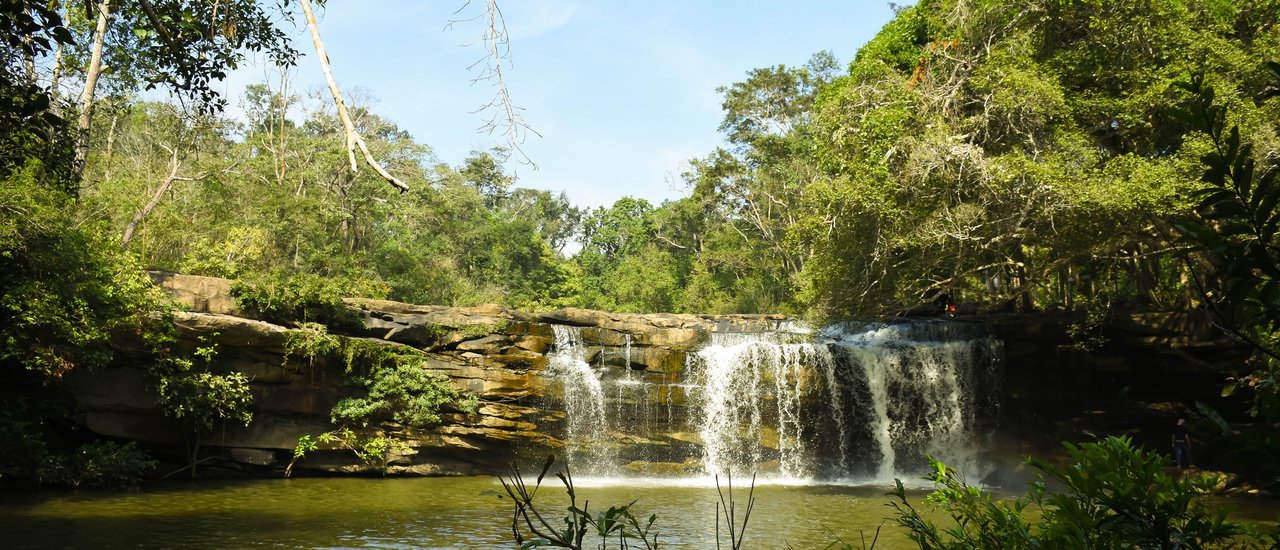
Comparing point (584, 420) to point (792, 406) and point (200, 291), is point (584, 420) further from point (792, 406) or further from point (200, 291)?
point (200, 291)

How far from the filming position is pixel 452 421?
53.3ft

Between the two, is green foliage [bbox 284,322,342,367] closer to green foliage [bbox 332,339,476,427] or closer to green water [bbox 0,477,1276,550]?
green foliage [bbox 332,339,476,427]

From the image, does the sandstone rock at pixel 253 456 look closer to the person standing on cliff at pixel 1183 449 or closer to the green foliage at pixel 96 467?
the green foliage at pixel 96 467

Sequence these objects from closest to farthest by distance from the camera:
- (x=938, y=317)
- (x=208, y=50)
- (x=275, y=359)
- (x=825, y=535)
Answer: (x=208, y=50), (x=825, y=535), (x=275, y=359), (x=938, y=317)

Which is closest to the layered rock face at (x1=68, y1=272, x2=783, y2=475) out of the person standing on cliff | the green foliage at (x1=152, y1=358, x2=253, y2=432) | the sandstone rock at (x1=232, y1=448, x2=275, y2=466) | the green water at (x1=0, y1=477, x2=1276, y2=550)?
the sandstone rock at (x1=232, y1=448, x2=275, y2=466)

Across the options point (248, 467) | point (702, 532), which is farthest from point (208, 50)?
point (248, 467)

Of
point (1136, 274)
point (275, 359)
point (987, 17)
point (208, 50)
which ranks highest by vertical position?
point (987, 17)

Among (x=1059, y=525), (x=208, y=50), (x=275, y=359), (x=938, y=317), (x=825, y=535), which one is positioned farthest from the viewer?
(x=938, y=317)

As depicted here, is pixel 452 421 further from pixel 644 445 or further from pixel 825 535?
pixel 825 535

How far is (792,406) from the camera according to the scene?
1780 cm

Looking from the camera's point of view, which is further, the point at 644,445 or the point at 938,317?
the point at 938,317

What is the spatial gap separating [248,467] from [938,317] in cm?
1501

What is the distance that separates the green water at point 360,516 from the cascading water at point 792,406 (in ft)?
6.41

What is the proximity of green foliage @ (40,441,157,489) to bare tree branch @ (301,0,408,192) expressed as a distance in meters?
12.6
